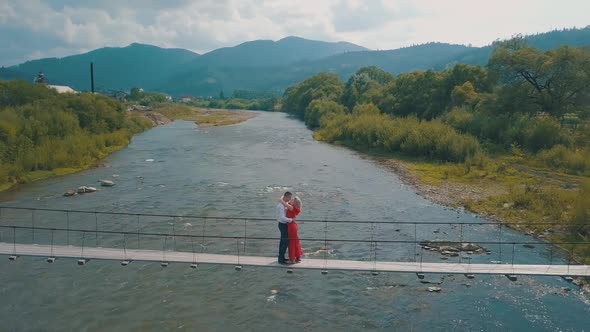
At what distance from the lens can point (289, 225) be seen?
11992mm

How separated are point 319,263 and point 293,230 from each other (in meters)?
1.20

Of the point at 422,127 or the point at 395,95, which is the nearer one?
the point at 422,127

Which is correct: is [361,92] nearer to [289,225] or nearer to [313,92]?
[313,92]

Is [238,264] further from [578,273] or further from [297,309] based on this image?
[578,273]

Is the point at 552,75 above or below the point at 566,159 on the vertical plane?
above

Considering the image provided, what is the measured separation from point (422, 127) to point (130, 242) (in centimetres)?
3082

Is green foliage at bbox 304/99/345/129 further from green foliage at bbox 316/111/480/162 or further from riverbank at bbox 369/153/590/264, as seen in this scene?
riverbank at bbox 369/153/590/264

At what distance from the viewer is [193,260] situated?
41.1 ft

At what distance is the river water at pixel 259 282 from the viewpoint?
12.1 meters

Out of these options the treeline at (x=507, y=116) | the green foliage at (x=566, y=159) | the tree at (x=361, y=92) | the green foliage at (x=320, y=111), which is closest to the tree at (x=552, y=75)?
the treeline at (x=507, y=116)

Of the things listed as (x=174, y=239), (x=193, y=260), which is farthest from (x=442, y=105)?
(x=193, y=260)

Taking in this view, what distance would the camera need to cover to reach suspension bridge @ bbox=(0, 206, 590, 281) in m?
12.5

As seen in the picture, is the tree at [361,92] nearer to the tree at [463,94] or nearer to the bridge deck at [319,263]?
the tree at [463,94]

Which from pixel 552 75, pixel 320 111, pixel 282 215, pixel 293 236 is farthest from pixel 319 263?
pixel 320 111
